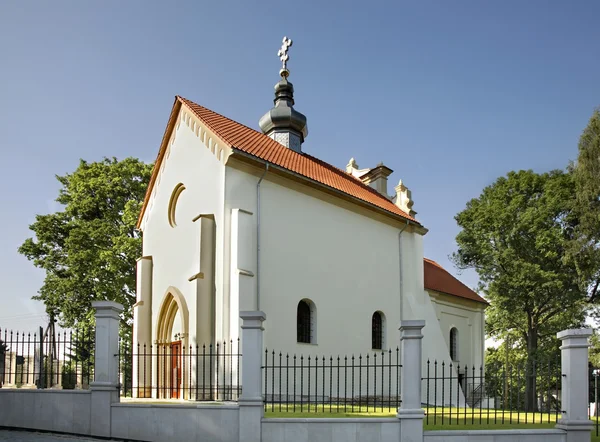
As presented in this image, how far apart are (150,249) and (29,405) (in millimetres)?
8491

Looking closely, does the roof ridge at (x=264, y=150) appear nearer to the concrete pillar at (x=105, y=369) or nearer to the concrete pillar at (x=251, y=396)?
the concrete pillar at (x=105, y=369)

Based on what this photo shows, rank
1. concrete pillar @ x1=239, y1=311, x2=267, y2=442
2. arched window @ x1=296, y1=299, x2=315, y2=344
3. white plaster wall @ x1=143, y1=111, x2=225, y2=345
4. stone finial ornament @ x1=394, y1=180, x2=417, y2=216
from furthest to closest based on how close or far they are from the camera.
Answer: stone finial ornament @ x1=394, y1=180, x2=417, y2=216
arched window @ x1=296, y1=299, x2=315, y2=344
white plaster wall @ x1=143, y1=111, x2=225, y2=345
concrete pillar @ x1=239, y1=311, x2=267, y2=442

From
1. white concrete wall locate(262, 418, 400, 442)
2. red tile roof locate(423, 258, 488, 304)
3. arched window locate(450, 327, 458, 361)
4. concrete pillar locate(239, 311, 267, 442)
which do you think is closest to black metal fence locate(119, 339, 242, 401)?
concrete pillar locate(239, 311, 267, 442)

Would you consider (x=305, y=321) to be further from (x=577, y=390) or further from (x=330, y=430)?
(x=577, y=390)

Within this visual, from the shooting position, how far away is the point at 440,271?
3175 centimetres

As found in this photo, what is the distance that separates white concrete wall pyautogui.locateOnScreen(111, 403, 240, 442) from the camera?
11195mm

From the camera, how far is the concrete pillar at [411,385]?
1064 cm

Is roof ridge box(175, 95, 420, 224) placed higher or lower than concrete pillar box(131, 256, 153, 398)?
higher

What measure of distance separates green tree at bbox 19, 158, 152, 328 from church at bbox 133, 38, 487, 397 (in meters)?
5.82

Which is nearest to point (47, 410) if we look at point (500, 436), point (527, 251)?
point (500, 436)

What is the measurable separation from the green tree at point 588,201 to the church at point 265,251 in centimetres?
826

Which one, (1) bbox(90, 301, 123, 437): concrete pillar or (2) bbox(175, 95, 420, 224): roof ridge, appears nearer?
(1) bbox(90, 301, 123, 437): concrete pillar

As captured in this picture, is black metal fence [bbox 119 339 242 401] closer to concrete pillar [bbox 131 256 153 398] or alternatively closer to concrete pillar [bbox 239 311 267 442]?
concrete pillar [bbox 131 256 153 398]

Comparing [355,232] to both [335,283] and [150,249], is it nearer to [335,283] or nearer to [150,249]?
[335,283]
